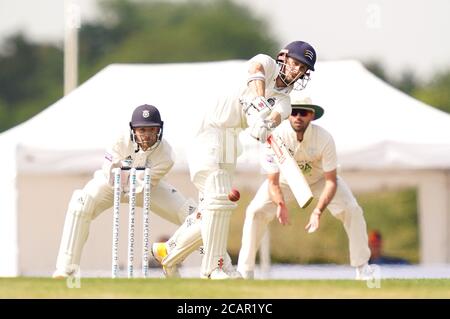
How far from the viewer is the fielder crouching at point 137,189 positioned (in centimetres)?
1154

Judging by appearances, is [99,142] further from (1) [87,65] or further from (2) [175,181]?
(1) [87,65]

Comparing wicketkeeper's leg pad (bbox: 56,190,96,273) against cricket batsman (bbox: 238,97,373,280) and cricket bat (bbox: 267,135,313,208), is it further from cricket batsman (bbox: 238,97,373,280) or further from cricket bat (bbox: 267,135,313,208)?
cricket bat (bbox: 267,135,313,208)

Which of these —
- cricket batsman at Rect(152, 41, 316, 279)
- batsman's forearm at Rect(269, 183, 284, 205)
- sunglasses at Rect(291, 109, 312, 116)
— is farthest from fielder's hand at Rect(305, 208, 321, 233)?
sunglasses at Rect(291, 109, 312, 116)

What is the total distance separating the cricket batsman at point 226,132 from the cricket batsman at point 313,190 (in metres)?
1.44

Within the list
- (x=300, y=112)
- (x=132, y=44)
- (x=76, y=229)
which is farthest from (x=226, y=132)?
(x=132, y=44)

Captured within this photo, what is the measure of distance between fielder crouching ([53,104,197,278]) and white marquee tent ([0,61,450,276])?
328cm

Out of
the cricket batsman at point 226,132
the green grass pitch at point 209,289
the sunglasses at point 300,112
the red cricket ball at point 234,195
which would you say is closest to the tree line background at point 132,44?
the sunglasses at point 300,112

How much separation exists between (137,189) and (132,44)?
38.7 meters

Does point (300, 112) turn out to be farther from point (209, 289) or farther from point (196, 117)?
point (209, 289)

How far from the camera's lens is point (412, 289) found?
8.91 metres

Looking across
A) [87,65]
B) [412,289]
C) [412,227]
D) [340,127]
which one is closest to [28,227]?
[340,127]

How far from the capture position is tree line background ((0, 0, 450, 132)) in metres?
47.8

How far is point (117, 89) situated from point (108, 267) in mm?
2295
